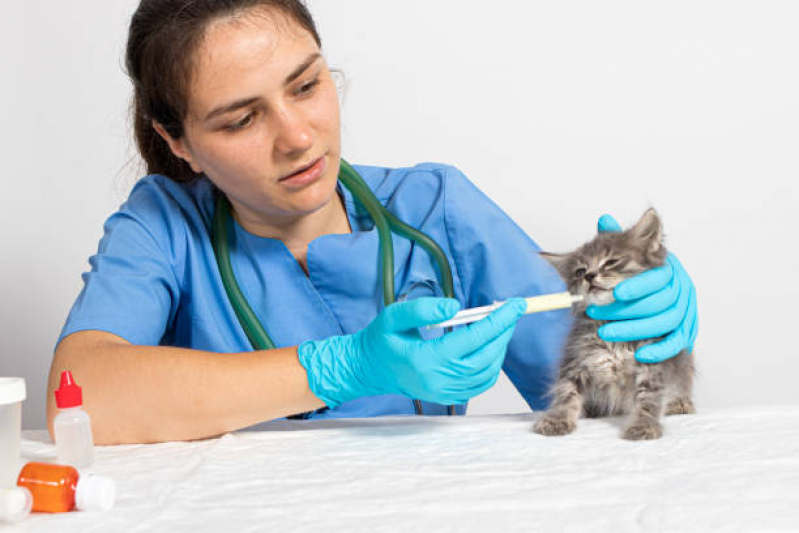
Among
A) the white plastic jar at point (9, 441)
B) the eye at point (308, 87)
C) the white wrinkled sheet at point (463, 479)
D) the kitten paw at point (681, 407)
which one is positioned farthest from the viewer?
the eye at point (308, 87)

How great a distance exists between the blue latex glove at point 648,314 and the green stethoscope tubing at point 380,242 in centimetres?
48

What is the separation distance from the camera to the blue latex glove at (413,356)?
1.22 metres

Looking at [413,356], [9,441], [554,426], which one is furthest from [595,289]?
[9,441]

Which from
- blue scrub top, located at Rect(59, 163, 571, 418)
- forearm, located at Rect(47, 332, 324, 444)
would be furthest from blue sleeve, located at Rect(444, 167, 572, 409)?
forearm, located at Rect(47, 332, 324, 444)

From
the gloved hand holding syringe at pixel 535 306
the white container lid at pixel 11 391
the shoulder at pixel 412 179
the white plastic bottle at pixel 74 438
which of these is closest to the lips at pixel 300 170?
the shoulder at pixel 412 179

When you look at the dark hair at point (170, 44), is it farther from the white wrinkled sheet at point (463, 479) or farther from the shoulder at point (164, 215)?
Result: the white wrinkled sheet at point (463, 479)

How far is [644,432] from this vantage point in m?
1.21

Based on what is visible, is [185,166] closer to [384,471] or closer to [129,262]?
[129,262]

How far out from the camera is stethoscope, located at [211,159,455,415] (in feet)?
5.24

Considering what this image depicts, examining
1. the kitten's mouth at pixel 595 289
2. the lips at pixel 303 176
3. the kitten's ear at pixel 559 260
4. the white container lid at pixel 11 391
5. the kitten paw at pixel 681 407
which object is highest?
the lips at pixel 303 176

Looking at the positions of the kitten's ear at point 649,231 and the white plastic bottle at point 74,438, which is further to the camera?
the kitten's ear at point 649,231

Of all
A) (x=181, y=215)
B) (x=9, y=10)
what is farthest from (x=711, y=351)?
(x=9, y=10)

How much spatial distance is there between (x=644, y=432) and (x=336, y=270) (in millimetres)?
797

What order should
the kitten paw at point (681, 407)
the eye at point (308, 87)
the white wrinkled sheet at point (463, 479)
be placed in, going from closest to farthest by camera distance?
1. the white wrinkled sheet at point (463, 479)
2. the kitten paw at point (681, 407)
3. the eye at point (308, 87)
